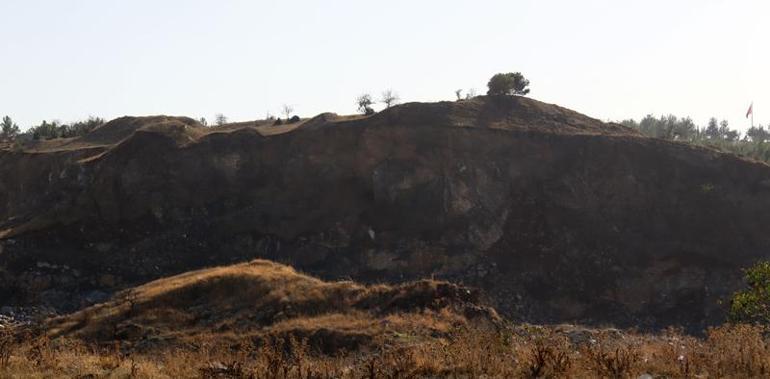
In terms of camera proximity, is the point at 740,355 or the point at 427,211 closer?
the point at 740,355

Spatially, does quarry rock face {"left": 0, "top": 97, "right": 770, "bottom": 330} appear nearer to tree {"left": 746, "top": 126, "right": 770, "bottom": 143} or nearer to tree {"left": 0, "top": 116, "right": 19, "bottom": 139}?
tree {"left": 0, "top": 116, "right": 19, "bottom": 139}

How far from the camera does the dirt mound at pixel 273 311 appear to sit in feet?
51.3

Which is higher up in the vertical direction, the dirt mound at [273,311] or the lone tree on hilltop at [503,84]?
the lone tree on hilltop at [503,84]

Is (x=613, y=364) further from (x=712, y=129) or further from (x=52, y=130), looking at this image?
(x=712, y=129)

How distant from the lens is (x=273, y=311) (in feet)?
58.7

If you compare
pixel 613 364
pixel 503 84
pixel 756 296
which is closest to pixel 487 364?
pixel 613 364

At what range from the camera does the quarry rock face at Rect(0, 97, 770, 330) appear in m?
30.4

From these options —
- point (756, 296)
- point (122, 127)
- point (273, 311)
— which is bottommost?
point (273, 311)

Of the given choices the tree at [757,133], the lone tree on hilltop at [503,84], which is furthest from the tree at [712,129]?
the lone tree on hilltop at [503,84]

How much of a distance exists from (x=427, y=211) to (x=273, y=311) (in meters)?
17.0

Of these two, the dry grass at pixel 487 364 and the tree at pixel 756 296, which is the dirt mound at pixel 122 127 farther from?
the tree at pixel 756 296

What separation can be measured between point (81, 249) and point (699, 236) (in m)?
30.5

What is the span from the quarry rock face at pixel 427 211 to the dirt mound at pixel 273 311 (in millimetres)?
10349

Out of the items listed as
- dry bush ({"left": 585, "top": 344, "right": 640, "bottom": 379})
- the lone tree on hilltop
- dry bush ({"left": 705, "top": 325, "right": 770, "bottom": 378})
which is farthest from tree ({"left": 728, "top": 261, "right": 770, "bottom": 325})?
the lone tree on hilltop
